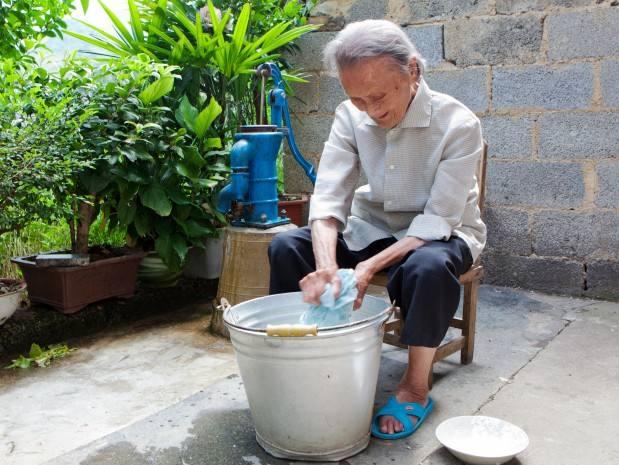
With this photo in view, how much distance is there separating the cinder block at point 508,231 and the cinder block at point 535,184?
56mm

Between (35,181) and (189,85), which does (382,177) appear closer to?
(35,181)

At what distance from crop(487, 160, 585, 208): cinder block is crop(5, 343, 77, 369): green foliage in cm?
238

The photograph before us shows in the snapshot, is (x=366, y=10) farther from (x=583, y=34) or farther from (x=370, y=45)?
(x=370, y=45)

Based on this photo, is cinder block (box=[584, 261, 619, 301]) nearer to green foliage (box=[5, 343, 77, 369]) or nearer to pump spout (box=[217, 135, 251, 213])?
pump spout (box=[217, 135, 251, 213])

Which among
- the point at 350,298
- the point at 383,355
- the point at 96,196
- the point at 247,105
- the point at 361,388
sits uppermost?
the point at 247,105

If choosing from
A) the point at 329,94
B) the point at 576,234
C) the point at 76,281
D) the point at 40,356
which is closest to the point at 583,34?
the point at 576,234

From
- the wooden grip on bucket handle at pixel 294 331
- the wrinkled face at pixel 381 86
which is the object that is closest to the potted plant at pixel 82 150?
the wrinkled face at pixel 381 86

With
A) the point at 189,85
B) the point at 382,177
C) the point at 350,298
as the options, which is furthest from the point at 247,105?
the point at 350,298

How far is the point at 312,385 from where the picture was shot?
175cm

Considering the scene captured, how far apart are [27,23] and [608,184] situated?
3168 mm

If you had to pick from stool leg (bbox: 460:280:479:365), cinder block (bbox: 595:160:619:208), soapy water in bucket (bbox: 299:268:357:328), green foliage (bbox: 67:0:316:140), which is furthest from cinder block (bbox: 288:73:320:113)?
soapy water in bucket (bbox: 299:268:357:328)

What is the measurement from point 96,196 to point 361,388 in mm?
1918

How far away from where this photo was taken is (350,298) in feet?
6.28

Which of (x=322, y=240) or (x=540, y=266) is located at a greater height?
(x=322, y=240)
